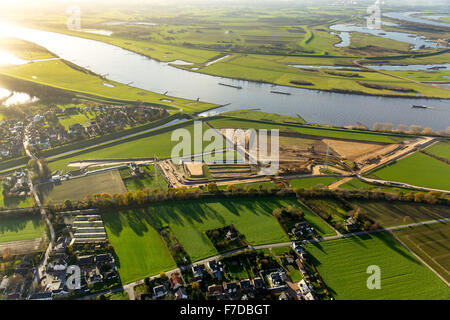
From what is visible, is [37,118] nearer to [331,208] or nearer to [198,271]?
[198,271]

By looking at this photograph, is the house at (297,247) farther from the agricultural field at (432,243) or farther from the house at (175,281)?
the house at (175,281)

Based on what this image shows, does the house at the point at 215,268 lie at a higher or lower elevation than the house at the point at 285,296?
higher

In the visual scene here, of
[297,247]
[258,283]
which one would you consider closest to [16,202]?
[258,283]

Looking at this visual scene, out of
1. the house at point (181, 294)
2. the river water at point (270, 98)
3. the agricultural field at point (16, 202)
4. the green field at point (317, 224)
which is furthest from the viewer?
the river water at point (270, 98)

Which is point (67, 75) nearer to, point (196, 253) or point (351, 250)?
point (196, 253)

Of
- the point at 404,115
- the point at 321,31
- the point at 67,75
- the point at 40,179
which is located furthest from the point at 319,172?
the point at 321,31

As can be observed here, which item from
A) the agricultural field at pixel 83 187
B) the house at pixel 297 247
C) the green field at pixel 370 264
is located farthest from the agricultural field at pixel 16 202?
the green field at pixel 370 264
